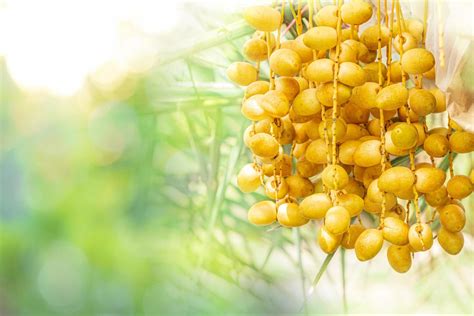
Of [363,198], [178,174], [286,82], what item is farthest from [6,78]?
[178,174]

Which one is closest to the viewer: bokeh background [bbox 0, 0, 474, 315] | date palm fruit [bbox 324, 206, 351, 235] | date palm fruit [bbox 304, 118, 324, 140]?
bokeh background [bbox 0, 0, 474, 315]

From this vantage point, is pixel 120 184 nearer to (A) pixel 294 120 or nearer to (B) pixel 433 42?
A: (A) pixel 294 120

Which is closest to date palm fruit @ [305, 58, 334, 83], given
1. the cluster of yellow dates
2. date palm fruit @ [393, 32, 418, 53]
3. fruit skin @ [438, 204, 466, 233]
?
the cluster of yellow dates

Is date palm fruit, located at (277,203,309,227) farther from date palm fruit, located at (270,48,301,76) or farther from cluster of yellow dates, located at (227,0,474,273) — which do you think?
date palm fruit, located at (270,48,301,76)

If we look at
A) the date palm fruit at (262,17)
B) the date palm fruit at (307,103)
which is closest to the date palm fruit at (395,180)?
the date palm fruit at (307,103)

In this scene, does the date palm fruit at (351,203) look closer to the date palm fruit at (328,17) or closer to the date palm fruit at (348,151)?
the date palm fruit at (348,151)

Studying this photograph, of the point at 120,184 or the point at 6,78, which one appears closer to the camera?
the point at 120,184
